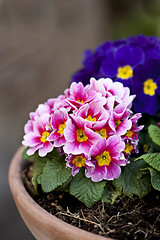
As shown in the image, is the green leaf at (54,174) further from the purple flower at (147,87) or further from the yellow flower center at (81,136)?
the purple flower at (147,87)

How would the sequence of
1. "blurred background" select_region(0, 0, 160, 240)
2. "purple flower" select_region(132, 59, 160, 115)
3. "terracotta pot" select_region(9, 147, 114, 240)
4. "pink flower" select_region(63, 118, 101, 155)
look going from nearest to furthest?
"terracotta pot" select_region(9, 147, 114, 240) < "pink flower" select_region(63, 118, 101, 155) < "purple flower" select_region(132, 59, 160, 115) < "blurred background" select_region(0, 0, 160, 240)

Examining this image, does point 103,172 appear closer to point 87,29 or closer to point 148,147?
point 148,147

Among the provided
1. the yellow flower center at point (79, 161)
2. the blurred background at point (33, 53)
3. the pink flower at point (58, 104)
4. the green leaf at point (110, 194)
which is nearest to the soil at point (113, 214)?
the green leaf at point (110, 194)

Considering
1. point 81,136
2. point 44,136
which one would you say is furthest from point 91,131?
point 44,136

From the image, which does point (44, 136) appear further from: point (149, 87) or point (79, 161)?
point (149, 87)

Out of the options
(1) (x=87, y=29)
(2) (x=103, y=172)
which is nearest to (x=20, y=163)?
(2) (x=103, y=172)

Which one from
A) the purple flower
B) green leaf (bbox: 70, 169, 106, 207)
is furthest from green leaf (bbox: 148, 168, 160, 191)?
the purple flower

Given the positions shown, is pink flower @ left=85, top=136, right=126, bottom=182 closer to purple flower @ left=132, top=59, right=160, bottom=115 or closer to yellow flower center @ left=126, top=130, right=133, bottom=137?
yellow flower center @ left=126, top=130, right=133, bottom=137
